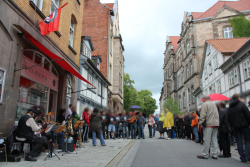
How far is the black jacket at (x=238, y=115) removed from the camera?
6262 mm

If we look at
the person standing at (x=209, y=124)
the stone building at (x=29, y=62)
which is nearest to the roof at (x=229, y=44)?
the stone building at (x=29, y=62)

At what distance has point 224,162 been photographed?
606 centimetres

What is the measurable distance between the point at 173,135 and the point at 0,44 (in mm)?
13061

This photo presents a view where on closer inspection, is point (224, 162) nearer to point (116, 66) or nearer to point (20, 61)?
point (20, 61)

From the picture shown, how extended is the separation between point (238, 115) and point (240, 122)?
213 mm

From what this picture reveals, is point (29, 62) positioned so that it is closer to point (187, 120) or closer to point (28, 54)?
point (28, 54)

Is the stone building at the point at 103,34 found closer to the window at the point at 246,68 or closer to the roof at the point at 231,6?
the window at the point at 246,68

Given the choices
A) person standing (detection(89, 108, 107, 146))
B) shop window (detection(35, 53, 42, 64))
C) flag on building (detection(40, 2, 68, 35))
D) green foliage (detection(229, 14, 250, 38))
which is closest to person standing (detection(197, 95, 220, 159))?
person standing (detection(89, 108, 107, 146))

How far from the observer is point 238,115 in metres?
6.38

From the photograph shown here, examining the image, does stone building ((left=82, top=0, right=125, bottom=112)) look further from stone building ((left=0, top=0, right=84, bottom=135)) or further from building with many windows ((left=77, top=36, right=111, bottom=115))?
stone building ((left=0, top=0, right=84, bottom=135))

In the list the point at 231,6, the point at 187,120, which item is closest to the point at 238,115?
the point at 187,120

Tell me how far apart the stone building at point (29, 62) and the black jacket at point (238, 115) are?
6789 mm

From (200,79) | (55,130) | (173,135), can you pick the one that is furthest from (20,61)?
(200,79)

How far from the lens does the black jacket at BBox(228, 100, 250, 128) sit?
6262 millimetres
